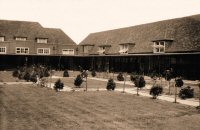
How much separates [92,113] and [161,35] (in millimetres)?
31507

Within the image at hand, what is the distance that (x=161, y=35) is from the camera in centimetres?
4453

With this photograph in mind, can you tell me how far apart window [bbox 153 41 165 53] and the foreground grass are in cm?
2268

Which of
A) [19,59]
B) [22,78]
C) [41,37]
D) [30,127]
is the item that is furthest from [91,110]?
[41,37]

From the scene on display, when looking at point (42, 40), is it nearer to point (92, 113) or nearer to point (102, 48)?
point (102, 48)

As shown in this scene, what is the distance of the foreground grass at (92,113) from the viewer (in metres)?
13.1

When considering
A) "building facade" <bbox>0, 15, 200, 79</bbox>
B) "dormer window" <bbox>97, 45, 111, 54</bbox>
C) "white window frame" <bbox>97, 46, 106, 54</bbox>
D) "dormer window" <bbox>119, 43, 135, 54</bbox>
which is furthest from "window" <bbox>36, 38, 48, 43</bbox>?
"dormer window" <bbox>119, 43, 135, 54</bbox>

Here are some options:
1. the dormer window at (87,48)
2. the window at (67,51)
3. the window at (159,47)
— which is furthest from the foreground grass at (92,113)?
the window at (67,51)

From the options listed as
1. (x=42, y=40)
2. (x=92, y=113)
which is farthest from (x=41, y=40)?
(x=92, y=113)

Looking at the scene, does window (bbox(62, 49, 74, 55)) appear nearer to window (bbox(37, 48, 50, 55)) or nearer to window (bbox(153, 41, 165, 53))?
window (bbox(37, 48, 50, 55))

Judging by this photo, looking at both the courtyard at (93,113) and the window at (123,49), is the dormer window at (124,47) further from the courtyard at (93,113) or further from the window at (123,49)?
the courtyard at (93,113)

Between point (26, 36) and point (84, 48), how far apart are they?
1290 cm

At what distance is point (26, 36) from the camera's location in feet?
201

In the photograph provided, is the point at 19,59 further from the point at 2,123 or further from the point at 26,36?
the point at 2,123

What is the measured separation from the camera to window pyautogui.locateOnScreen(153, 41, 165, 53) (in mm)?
42206
